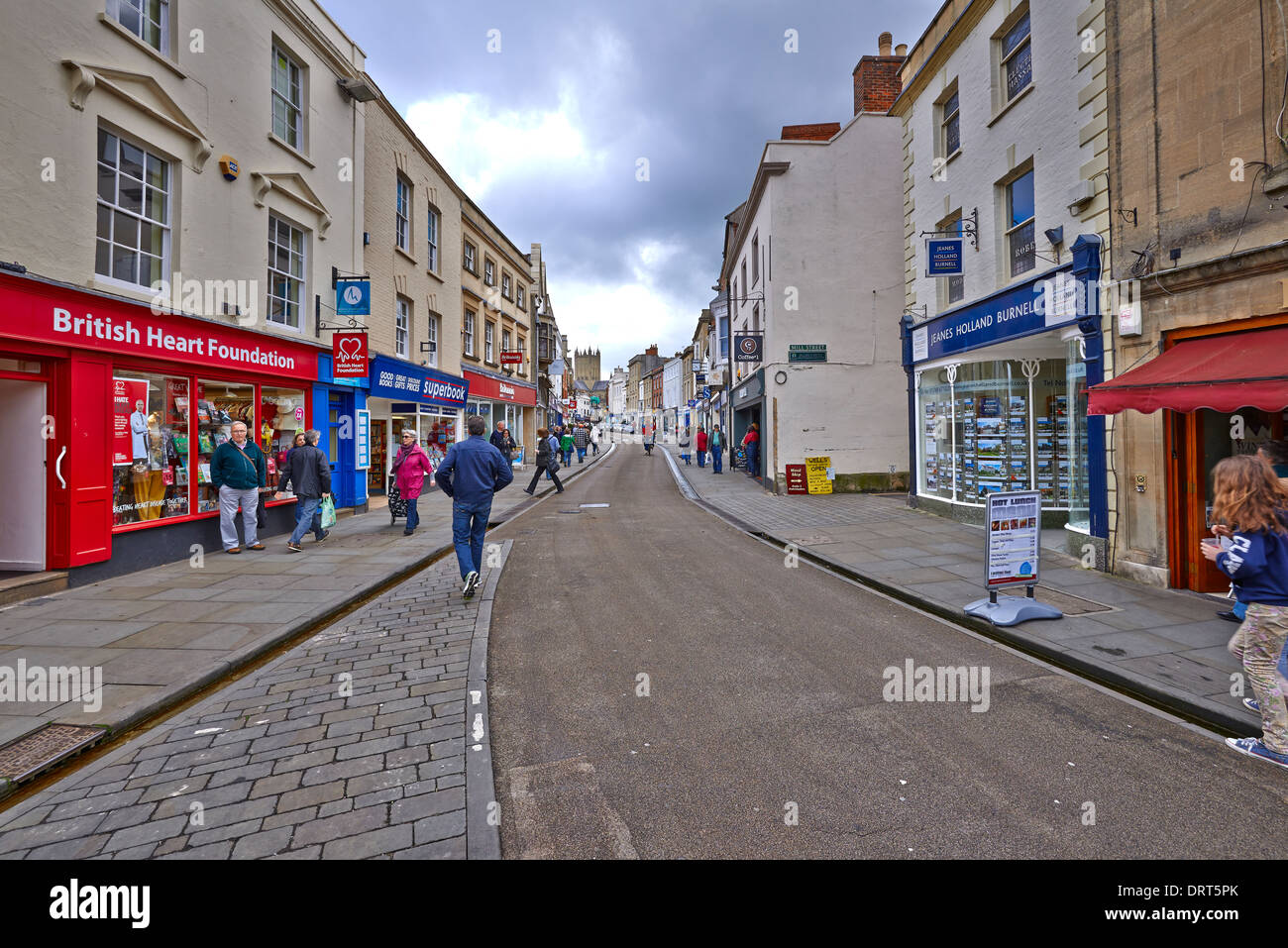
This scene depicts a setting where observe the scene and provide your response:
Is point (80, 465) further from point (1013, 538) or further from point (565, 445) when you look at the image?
point (565, 445)

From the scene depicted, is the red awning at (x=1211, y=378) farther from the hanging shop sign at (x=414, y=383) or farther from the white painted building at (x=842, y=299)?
the hanging shop sign at (x=414, y=383)

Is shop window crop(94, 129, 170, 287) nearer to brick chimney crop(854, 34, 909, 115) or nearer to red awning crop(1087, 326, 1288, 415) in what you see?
red awning crop(1087, 326, 1288, 415)

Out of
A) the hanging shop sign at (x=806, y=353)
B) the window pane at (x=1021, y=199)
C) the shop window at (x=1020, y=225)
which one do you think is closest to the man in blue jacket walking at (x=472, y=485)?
the shop window at (x=1020, y=225)

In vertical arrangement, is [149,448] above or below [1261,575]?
above

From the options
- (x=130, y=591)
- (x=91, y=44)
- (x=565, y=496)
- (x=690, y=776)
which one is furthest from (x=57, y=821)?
(x=565, y=496)

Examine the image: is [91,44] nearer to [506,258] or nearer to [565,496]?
[565,496]

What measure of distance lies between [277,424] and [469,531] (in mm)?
6702

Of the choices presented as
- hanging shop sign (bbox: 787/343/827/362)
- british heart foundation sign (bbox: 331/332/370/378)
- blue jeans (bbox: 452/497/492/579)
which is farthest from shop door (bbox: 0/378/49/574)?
hanging shop sign (bbox: 787/343/827/362)

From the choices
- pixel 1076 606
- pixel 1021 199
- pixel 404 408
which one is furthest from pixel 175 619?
pixel 1021 199

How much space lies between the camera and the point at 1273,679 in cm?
365

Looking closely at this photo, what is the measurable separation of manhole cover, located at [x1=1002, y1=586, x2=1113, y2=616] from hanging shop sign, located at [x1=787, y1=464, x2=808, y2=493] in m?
11.1

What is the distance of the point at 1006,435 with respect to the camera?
11867mm

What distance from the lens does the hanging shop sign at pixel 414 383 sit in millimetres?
15219
